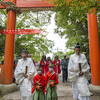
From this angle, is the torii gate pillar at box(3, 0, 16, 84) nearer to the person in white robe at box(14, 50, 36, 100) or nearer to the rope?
the rope

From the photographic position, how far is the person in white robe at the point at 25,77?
11.1 feet

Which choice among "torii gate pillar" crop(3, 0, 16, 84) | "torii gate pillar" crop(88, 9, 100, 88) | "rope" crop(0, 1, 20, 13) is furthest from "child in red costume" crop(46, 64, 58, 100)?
"rope" crop(0, 1, 20, 13)

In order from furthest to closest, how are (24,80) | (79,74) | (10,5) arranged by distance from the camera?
1. (10,5)
2. (24,80)
3. (79,74)

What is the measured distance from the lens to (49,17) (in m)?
9.58

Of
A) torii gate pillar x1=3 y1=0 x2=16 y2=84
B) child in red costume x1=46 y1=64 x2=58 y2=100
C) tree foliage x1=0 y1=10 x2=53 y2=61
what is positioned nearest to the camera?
child in red costume x1=46 y1=64 x2=58 y2=100

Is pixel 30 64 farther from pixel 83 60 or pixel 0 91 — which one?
pixel 0 91

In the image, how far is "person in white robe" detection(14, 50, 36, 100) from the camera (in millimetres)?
3384

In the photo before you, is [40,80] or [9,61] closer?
[40,80]

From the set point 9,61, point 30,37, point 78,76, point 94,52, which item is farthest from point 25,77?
point 30,37

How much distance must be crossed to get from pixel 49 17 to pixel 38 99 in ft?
25.1

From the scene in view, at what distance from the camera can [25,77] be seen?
3.50m

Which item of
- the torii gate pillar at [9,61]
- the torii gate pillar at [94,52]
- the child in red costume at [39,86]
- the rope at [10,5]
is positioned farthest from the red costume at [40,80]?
the rope at [10,5]

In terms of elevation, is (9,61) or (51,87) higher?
(9,61)

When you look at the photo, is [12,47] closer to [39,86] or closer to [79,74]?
[39,86]
